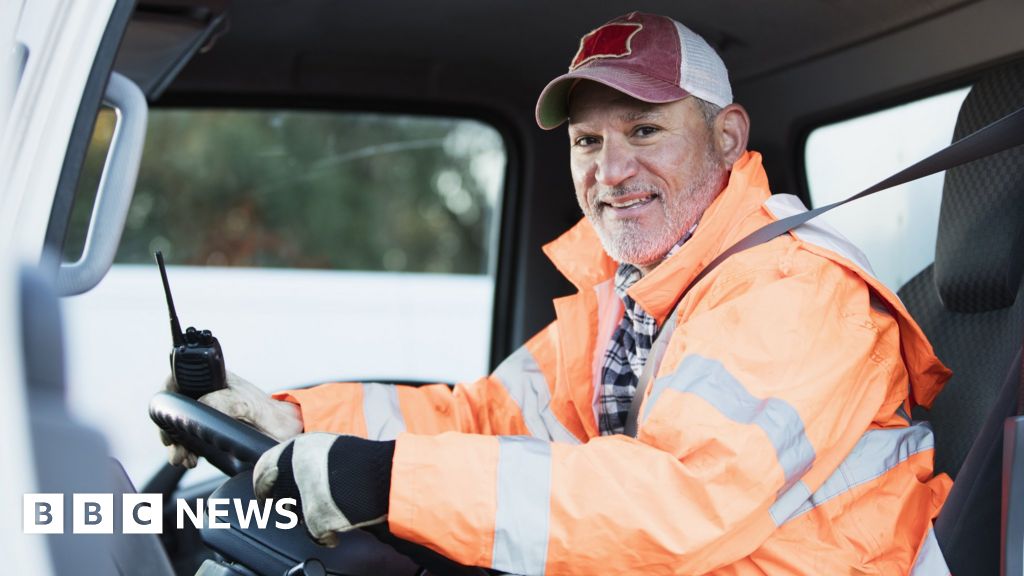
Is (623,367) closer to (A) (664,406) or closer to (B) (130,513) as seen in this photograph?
(A) (664,406)

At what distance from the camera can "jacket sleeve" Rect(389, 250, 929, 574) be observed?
1271mm

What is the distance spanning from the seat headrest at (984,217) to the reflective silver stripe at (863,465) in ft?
0.81

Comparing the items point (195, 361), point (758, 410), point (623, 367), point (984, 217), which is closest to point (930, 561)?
point (758, 410)

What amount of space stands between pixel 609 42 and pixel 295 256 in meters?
8.53

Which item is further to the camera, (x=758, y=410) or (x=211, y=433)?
(x=211, y=433)

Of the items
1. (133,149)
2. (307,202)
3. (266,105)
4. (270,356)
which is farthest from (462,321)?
(133,149)

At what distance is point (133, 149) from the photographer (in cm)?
131

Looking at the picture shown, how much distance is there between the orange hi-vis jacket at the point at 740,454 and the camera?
1.27 m

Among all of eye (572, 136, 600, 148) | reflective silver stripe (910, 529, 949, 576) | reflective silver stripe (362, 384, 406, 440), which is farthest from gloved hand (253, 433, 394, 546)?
eye (572, 136, 600, 148)

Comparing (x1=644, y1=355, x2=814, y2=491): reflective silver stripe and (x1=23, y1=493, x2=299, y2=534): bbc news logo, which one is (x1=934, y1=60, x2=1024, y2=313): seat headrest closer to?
(x1=644, y1=355, x2=814, y2=491): reflective silver stripe

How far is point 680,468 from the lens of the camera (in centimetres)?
130

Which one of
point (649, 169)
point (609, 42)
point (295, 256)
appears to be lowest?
point (295, 256)

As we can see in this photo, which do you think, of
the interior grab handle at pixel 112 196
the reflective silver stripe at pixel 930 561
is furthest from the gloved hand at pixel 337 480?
the reflective silver stripe at pixel 930 561

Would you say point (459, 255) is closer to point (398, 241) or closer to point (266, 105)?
point (398, 241)
